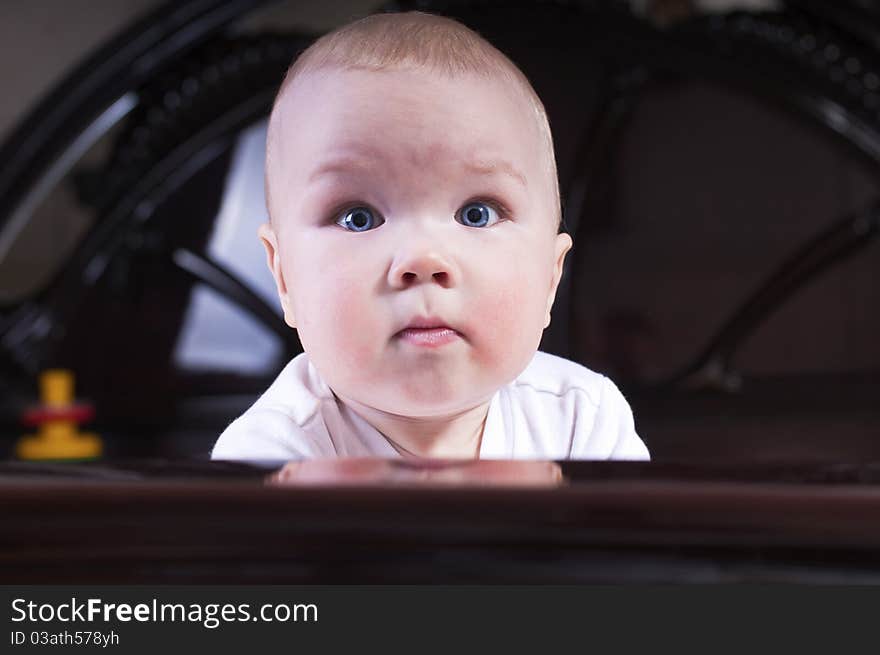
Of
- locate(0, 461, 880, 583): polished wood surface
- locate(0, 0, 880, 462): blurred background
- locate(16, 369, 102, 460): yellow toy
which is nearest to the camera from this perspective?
locate(0, 461, 880, 583): polished wood surface

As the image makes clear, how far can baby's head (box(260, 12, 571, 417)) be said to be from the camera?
22 cm

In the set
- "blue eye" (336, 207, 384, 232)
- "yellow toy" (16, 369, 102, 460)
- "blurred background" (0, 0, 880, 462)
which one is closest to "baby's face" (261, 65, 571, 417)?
"blue eye" (336, 207, 384, 232)

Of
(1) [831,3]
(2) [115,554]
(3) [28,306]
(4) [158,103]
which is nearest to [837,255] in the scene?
(1) [831,3]

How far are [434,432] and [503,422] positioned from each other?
0.07ft

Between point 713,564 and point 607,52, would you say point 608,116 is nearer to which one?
point 607,52

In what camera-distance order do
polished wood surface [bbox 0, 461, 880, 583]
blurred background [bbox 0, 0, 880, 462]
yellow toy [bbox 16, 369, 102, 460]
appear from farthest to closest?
blurred background [bbox 0, 0, 880, 462], yellow toy [bbox 16, 369, 102, 460], polished wood surface [bbox 0, 461, 880, 583]

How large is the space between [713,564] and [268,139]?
0.53 feet

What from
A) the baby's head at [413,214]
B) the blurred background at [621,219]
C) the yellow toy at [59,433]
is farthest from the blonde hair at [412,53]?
the blurred background at [621,219]

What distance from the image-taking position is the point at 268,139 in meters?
0.26

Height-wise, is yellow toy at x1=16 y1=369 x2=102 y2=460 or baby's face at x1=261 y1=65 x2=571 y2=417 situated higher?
yellow toy at x1=16 y1=369 x2=102 y2=460

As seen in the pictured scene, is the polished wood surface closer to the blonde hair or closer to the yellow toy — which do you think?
the blonde hair

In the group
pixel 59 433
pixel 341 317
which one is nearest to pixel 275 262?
pixel 341 317

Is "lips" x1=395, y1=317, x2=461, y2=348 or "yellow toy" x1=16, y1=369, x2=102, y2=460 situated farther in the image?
"yellow toy" x1=16, y1=369, x2=102, y2=460

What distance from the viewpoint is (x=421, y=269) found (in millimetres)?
220
